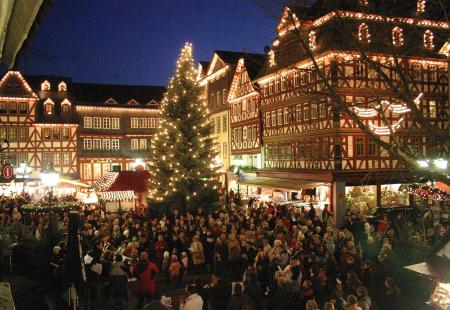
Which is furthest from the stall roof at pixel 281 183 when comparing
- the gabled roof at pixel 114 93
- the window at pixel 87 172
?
the gabled roof at pixel 114 93

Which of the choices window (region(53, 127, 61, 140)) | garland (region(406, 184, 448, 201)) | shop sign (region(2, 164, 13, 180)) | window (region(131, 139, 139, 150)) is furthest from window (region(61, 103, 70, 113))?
garland (region(406, 184, 448, 201))

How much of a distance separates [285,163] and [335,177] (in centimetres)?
649

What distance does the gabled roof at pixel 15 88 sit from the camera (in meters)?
41.7

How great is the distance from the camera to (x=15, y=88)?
138 feet

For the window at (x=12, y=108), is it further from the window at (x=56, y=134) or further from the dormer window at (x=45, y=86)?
the window at (x=56, y=134)

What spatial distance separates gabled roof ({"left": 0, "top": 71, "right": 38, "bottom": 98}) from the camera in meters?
41.7

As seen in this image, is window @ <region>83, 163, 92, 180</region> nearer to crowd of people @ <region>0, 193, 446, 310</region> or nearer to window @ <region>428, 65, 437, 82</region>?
crowd of people @ <region>0, 193, 446, 310</region>

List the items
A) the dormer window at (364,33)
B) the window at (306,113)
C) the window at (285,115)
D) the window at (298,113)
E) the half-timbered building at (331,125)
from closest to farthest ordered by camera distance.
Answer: the dormer window at (364,33)
the half-timbered building at (331,125)
the window at (306,113)
the window at (298,113)
the window at (285,115)

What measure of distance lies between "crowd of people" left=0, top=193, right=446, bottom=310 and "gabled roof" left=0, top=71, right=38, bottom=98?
2902 cm

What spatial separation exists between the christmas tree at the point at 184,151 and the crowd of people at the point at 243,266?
5256 millimetres

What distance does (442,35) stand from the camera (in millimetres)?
8188

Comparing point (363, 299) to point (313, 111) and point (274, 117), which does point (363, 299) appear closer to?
point (313, 111)

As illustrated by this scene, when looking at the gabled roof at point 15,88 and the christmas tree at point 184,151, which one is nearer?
the christmas tree at point 184,151

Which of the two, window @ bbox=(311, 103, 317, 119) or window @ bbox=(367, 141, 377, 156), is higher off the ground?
window @ bbox=(311, 103, 317, 119)
